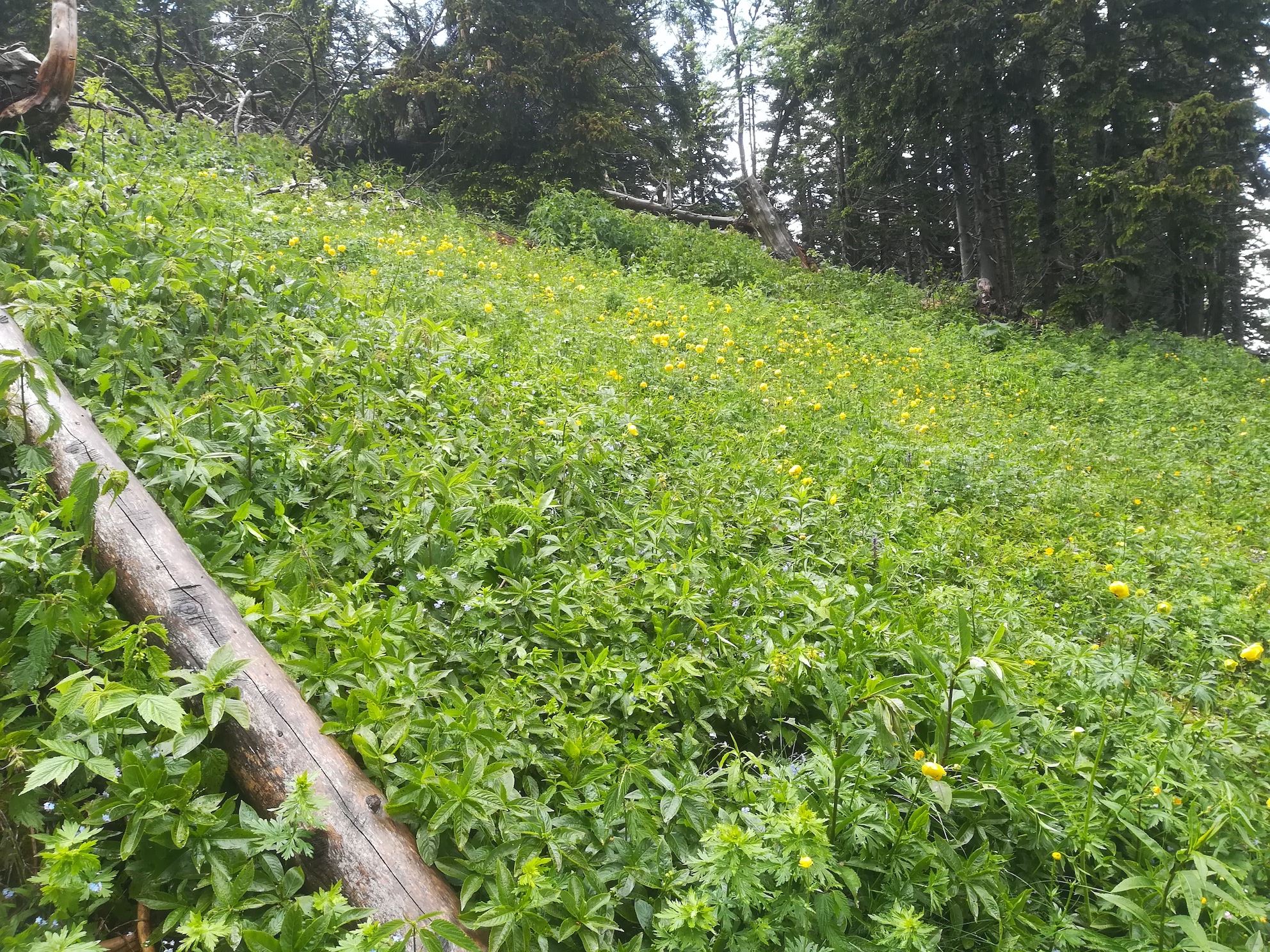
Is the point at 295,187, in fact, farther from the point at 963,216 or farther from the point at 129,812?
the point at 963,216

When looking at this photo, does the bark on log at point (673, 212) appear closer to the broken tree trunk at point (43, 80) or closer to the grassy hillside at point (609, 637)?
the broken tree trunk at point (43, 80)

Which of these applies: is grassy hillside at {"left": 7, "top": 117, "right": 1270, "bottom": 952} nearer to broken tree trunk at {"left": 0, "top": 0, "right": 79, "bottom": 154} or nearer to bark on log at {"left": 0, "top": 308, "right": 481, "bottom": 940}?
bark on log at {"left": 0, "top": 308, "right": 481, "bottom": 940}

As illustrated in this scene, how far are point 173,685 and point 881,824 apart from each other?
76.6 inches

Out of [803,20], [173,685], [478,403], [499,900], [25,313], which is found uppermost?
[803,20]

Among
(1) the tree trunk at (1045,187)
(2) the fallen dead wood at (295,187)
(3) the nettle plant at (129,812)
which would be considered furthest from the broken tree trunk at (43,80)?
(1) the tree trunk at (1045,187)

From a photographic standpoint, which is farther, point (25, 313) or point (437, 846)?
point (25, 313)

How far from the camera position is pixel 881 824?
1.88m

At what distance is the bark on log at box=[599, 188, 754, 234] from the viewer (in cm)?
1388

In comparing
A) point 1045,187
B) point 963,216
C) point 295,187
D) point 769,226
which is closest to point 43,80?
point 295,187

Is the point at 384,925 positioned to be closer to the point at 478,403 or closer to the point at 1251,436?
the point at 478,403

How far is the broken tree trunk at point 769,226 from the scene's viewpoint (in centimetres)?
1396

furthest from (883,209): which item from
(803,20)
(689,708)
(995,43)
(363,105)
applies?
(689,708)

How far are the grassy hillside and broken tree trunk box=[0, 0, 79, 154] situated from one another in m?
0.56

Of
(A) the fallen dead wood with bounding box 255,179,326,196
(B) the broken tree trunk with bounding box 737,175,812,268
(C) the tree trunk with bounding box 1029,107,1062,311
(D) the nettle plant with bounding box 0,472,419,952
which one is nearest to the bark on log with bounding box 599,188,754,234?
(B) the broken tree trunk with bounding box 737,175,812,268
